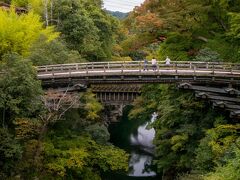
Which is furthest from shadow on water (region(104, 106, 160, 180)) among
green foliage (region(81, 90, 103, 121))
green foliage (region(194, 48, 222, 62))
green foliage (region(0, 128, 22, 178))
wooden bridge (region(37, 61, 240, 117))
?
green foliage (region(0, 128, 22, 178))

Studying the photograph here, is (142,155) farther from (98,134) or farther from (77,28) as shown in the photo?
(77,28)

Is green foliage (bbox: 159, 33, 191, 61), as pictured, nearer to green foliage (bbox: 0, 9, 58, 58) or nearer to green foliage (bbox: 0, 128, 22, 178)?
green foliage (bbox: 0, 9, 58, 58)

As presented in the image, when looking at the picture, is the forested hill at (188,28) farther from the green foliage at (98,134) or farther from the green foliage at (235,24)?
the green foliage at (98,134)

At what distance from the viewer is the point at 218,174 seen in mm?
22672

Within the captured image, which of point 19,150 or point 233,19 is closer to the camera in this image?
point 19,150

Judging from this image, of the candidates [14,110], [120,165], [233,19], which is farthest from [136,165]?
[14,110]

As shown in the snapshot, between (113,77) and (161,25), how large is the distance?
10.7 meters

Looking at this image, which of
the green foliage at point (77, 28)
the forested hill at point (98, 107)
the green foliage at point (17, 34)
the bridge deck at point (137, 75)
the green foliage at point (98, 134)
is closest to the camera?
the forested hill at point (98, 107)

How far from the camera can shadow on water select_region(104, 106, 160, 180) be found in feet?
145

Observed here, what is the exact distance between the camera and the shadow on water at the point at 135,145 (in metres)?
44.2

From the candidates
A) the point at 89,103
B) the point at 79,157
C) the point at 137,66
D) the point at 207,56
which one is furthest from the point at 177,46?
the point at 79,157

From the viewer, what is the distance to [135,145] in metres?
53.9

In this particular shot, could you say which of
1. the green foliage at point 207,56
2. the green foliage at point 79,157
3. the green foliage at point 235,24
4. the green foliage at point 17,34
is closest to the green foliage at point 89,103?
the green foliage at point 79,157

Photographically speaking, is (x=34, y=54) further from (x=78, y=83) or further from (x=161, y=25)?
(x=161, y=25)
